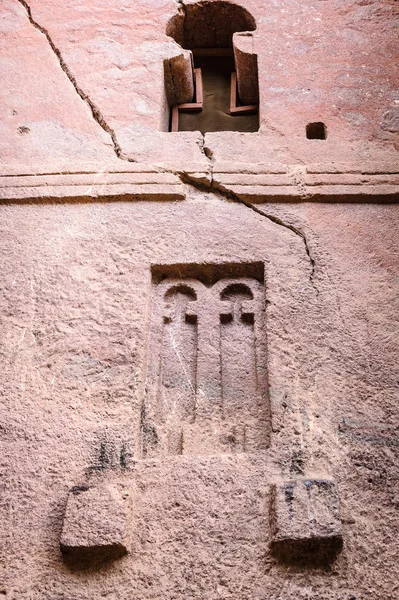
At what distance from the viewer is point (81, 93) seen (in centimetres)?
307

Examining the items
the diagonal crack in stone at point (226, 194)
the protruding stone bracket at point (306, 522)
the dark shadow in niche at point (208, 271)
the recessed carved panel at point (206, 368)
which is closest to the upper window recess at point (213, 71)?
the diagonal crack in stone at point (226, 194)

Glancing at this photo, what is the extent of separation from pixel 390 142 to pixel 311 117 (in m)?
0.43

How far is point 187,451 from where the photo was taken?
1.98m

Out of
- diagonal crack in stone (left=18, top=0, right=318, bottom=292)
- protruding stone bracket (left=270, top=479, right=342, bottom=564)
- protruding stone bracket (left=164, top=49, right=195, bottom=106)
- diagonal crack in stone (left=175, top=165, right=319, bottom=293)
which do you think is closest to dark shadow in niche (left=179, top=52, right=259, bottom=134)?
protruding stone bracket (left=164, top=49, right=195, bottom=106)

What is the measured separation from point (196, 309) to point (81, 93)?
60.7 inches

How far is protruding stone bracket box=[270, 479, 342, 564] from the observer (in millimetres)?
1681

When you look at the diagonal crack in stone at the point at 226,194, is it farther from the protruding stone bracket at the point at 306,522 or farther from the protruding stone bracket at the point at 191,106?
the protruding stone bracket at the point at 306,522

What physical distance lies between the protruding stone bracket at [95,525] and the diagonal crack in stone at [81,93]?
1.64m

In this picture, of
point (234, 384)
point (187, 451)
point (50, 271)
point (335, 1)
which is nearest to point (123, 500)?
point (187, 451)

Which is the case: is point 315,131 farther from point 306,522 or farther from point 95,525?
point 95,525

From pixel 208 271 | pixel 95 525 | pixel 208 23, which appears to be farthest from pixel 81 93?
pixel 95 525

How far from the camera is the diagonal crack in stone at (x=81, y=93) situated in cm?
282

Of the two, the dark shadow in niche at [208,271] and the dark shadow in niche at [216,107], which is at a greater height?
the dark shadow in niche at [216,107]

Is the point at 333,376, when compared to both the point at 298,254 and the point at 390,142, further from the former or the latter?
the point at 390,142
